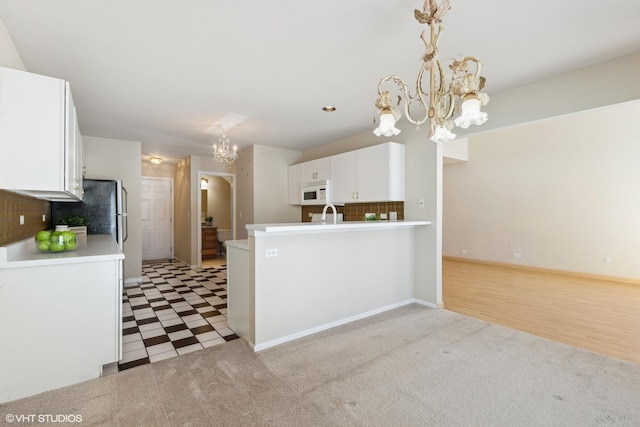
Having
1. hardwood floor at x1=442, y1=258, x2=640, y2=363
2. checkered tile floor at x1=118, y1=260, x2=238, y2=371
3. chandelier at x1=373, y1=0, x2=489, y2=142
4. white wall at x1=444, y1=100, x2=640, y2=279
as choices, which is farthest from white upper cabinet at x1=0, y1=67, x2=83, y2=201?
white wall at x1=444, y1=100, x2=640, y2=279

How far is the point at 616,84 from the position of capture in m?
2.36

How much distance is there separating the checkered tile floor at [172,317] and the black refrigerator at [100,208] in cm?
97

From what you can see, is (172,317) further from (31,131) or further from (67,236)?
(31,131)

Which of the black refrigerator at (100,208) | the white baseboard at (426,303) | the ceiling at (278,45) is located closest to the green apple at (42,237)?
the ceiling at (278,45)

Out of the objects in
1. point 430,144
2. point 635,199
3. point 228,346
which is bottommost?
point 228,346

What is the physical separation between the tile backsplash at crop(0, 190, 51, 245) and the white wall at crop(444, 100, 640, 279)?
17.8 ft

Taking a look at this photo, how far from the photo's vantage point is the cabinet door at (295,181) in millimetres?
5294

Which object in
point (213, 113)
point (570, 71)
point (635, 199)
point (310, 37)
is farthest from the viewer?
point (635, 199)

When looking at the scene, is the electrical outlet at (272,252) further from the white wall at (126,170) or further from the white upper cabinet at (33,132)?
the white wall at (126,170)

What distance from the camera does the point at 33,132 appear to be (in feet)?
6.05

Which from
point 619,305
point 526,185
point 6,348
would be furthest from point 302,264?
point 526,185

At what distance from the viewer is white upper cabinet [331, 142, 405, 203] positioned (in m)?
3.78

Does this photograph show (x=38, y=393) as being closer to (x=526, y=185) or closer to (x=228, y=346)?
(x=228, y=346)

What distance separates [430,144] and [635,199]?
4023 millimetres
